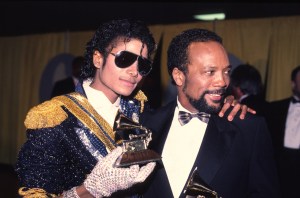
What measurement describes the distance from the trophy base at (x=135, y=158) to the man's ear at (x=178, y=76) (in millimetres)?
612

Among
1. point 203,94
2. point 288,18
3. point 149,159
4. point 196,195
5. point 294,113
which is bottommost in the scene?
point 294,113

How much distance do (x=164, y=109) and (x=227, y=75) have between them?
44cm

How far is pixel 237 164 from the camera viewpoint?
2068 millimetres

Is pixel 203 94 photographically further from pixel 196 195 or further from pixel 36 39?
pixel 36 39

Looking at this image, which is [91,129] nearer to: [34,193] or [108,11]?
[34,193]

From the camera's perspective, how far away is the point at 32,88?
880 centimetres

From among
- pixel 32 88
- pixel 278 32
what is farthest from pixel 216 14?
pixel 32 88

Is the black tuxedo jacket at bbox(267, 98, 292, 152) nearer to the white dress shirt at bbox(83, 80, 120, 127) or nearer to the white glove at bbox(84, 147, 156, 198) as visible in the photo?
the white dress shirt at bbox(83, 80, 120, 127)

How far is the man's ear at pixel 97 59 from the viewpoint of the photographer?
221 centimetres

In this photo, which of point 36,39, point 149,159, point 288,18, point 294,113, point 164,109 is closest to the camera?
point 149,159

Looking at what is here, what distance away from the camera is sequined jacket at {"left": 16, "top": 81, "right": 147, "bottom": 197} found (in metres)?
1.95

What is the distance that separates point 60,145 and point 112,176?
368mm

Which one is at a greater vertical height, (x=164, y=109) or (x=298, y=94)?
(x=164, y=109)

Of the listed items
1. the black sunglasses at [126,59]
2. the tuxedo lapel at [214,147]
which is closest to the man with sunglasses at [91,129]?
the black sunglasses at [126,59]
